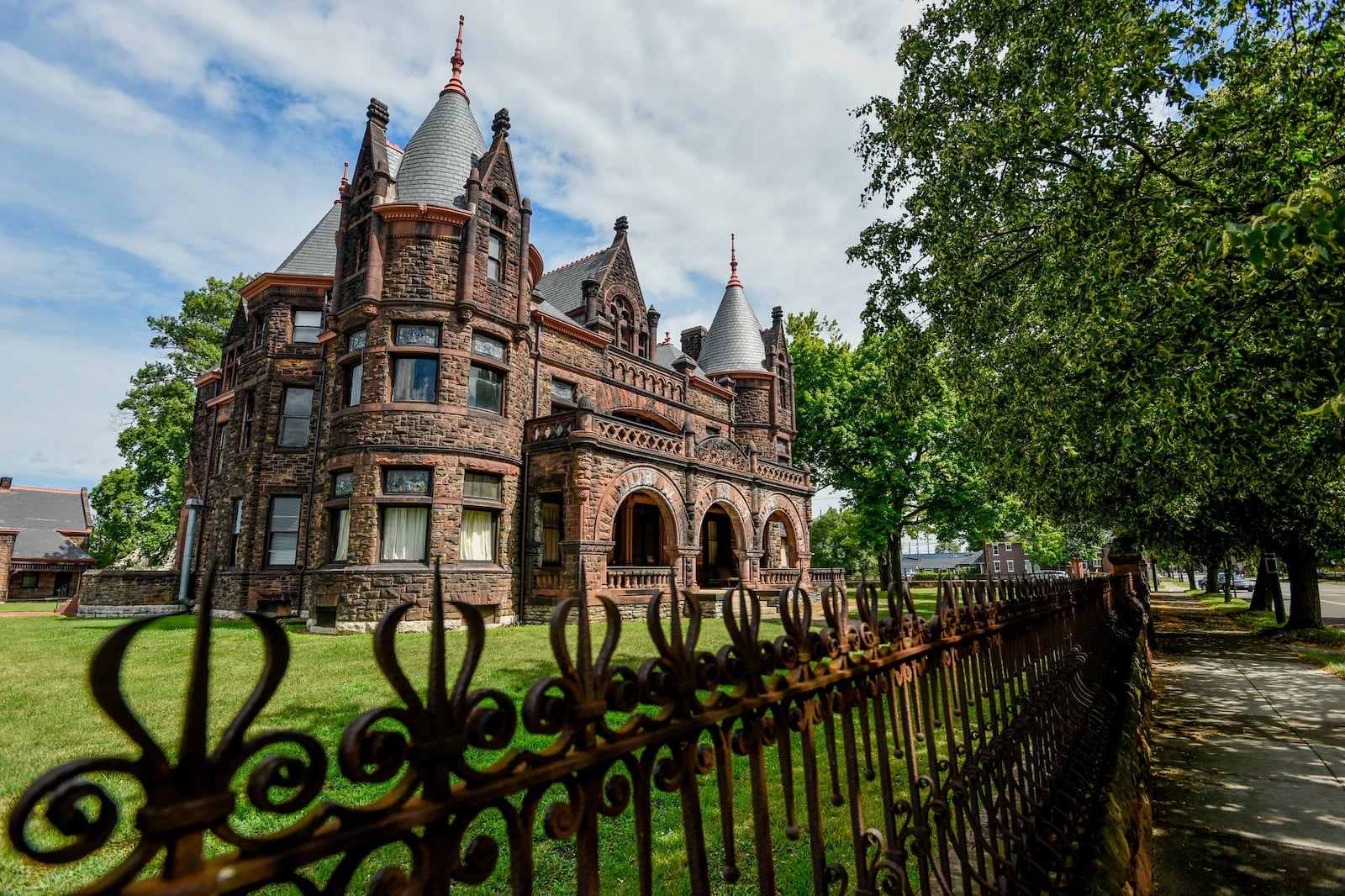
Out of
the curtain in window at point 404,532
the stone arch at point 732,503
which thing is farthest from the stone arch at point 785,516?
the curtain in window at point 404,532

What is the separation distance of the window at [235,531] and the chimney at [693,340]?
1822 centimetres

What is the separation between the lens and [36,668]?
925 cm

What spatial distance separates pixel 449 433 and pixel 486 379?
1952 millimetres

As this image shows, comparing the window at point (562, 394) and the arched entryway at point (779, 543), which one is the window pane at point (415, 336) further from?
the arched entryway at point (779, 543)

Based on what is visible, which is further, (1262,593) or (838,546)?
(838,546)

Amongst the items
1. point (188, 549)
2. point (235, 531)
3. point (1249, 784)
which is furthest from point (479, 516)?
point (1249, 784)

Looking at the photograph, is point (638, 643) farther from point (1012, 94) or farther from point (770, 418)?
point (770, 418)

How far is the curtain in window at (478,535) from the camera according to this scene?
16469 mm

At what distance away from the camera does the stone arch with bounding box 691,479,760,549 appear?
1906 cm

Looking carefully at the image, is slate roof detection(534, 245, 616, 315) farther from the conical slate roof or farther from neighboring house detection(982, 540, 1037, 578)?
neighboring house detection(982, 540, 1037, 578)

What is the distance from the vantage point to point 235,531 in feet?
68.0

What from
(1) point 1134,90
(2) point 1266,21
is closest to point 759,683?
(1) point 1134,90

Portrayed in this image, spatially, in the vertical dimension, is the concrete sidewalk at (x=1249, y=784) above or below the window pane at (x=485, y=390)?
below

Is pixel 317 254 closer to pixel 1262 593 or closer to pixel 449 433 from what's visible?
pixel 449 433
